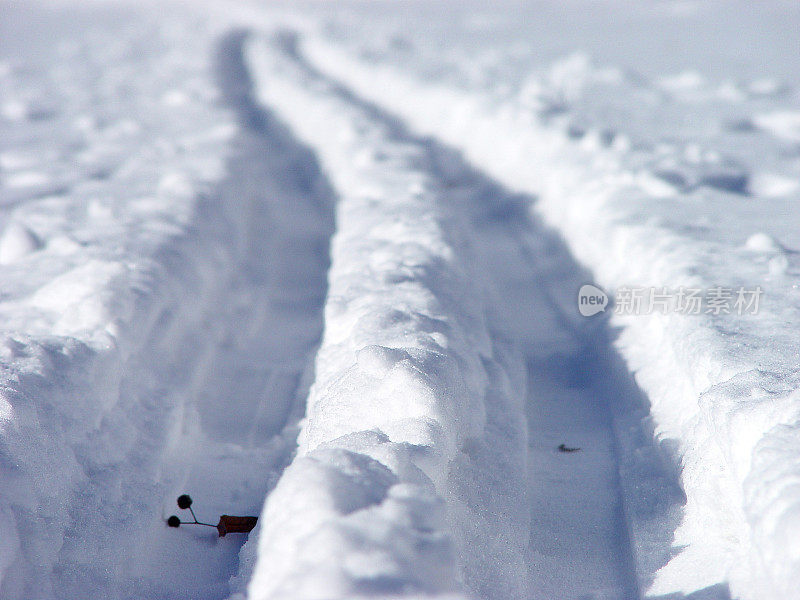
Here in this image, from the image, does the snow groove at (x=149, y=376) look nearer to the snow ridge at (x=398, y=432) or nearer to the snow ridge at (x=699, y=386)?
the snow ridge at (x=398, y=432)

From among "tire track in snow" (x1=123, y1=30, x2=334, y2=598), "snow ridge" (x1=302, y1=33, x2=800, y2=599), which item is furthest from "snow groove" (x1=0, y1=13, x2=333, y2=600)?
"snow ridge" (x1=302, y1=33, x2=800, y2=599)

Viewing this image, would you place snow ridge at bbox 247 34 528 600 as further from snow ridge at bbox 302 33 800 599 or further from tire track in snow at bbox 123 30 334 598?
snow ridge at bbox 302 33 800 599

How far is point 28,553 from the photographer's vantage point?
171cm

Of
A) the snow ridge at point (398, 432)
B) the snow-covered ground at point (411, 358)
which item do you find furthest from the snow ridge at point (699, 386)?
the snow ridge at point (398, 432)

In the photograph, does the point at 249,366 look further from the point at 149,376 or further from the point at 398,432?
the point at 398,432

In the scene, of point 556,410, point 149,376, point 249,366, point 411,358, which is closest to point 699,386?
point 556,410

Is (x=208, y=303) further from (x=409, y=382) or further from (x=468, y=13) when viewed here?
(x=468, y=13)

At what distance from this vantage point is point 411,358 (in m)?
2.05

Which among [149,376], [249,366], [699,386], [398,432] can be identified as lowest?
[398,432]

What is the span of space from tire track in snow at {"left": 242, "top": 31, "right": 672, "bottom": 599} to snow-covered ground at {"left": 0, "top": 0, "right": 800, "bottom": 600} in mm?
12

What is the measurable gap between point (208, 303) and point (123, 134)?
3.35 meters

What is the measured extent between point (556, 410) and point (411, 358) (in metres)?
0.74

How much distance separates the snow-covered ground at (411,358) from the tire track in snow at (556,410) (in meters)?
0.01

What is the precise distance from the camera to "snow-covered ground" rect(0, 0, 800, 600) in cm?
165
